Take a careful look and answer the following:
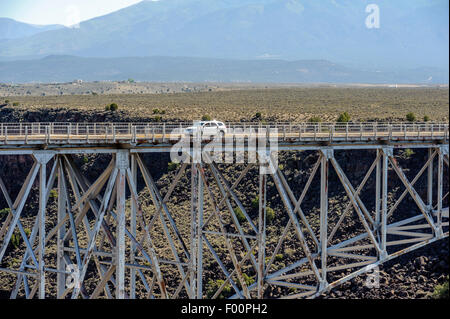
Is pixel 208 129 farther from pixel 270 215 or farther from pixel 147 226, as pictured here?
pixel 270 215

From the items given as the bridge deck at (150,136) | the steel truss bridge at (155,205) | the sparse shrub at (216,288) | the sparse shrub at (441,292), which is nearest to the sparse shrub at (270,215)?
the sparse shrub at (216,288)

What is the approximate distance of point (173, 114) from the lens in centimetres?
8612

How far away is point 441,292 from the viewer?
51.3m

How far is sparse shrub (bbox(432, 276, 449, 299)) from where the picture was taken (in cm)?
4938

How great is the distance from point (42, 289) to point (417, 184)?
108ft

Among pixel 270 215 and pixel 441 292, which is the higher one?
pixel 270 215

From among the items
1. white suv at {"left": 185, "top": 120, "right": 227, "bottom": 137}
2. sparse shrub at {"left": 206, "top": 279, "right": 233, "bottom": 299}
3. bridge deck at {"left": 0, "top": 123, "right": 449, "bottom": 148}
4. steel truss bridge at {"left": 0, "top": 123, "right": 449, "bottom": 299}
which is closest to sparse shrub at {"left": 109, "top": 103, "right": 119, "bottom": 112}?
sparse shrub at {"left": 206, "top": 279, "right": 233, "bottom": 299}

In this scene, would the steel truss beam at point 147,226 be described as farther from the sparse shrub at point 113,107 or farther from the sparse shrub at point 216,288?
the sparse shrub at point 113,107

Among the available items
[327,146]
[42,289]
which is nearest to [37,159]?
[42,289]

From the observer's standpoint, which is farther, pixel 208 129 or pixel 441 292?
pixel 441 292

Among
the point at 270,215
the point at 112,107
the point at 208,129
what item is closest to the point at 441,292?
the point at 208,129

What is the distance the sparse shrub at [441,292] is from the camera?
49381 mm

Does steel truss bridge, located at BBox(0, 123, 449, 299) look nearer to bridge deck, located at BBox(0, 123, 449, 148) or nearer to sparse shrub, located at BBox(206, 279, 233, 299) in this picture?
bridge deck, located at BBox(0, 123, 449, 148)
